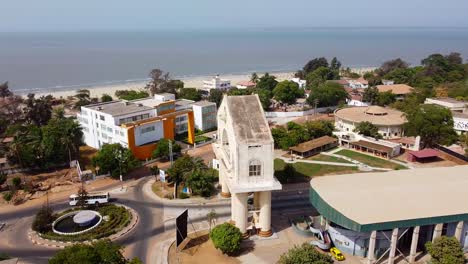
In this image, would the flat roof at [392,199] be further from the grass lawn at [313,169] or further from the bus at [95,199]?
the bus at [95,199]

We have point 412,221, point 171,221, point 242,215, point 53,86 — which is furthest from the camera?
point 53,86

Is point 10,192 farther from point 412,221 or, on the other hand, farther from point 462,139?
point 462,139

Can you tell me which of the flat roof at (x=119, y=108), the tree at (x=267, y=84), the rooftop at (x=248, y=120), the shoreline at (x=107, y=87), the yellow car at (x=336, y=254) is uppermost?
the rooftop at (x=248, y=120)

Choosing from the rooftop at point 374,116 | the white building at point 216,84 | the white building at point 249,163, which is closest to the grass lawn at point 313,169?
the white building at point 249,163

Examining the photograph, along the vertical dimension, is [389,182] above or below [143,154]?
above

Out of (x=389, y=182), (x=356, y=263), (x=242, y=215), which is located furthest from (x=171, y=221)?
(x=389, y=182)

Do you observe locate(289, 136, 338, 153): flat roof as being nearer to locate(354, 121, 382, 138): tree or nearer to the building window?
locate(354, 121, 382, 138): tree
